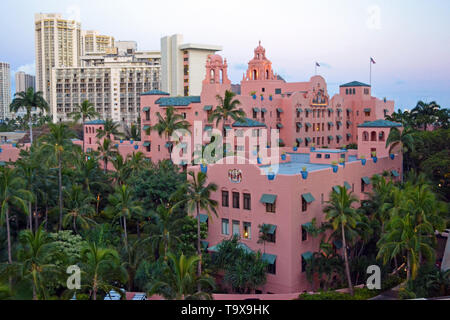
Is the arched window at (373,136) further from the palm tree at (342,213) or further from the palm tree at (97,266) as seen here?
the palm tree at (97,266)

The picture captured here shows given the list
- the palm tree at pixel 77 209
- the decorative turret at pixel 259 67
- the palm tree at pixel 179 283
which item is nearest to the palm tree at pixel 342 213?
the palm tree at pixel 179 283

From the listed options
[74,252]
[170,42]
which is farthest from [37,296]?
[170,42]

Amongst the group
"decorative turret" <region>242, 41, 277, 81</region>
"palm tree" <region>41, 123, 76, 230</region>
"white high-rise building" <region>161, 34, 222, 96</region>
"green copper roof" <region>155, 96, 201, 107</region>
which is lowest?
"palm tree" <region>41, 123, 76, 230</region>

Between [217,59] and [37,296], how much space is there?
48752mm

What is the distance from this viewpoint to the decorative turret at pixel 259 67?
75.2m

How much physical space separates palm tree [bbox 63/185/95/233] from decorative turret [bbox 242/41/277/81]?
3964cm

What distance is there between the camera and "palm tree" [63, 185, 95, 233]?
4150 centimetres

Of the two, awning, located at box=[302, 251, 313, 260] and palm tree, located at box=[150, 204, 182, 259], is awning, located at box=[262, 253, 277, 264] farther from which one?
palm tree, located at box=[150, 204, 182, 259]

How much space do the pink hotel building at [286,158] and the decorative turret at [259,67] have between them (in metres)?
0.16

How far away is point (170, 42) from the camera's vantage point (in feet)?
488

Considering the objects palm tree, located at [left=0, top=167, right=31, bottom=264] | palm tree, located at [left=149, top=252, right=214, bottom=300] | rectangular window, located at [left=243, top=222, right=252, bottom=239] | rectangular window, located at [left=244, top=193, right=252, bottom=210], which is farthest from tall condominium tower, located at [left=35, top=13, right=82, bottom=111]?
palm tree, located at [left=149, top=252, right=214, bottom=300]

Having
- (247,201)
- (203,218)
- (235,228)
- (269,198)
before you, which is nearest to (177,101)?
(203,218)

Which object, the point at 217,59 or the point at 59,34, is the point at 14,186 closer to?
the point at 217,59

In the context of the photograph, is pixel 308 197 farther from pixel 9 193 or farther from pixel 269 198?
pixel 9 193
